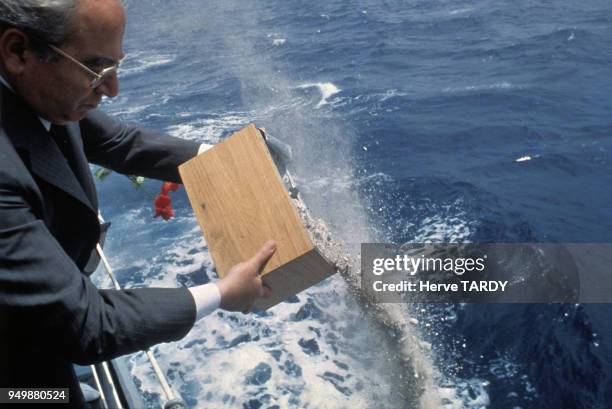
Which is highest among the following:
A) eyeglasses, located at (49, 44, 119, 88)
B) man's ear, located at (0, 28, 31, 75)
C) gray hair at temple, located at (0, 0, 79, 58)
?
gray hair at temple, located at (0, 0, 79, 58)

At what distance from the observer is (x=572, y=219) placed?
24.3 feet

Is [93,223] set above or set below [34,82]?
below

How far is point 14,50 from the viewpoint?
4.50 feet

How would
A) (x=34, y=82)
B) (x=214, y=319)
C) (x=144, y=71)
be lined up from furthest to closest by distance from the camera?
(x=144, y=71) < (x=214, y=319) < (x=34, y=82)

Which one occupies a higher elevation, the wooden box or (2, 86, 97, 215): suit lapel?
(2, 86, 97, 215): suit lapel

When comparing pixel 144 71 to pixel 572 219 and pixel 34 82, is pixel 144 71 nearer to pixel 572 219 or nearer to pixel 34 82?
pixel 572 219

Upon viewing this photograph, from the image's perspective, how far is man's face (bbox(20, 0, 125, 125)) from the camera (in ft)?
4.55

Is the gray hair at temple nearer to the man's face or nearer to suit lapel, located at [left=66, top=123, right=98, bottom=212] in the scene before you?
the man's face

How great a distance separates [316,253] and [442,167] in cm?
763

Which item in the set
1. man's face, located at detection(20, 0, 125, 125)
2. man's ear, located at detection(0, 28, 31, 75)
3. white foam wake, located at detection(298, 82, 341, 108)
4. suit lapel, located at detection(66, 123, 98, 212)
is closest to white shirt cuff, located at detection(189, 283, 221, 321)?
suit lapel, located at detection(66, 123, 98, 212)

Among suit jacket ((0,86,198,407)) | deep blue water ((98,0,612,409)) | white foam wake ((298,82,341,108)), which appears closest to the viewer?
suit jacket ((0,86,198,407))

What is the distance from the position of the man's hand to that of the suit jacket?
0.12 metres

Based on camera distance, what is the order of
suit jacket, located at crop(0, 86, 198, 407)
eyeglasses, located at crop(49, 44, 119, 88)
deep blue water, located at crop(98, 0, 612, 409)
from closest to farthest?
suit jacket, located at crop(0, 86, 198, 407), eyeglasses, located at crop(49, 44, 119, 88), deep blue water, located at crop(98, 0, 612, 409)

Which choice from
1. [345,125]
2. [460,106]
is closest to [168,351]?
[345,125]
